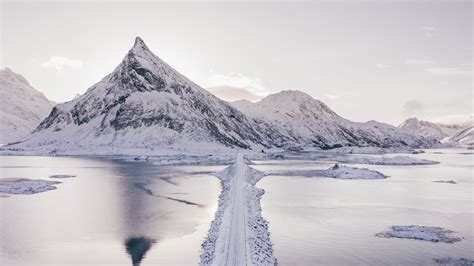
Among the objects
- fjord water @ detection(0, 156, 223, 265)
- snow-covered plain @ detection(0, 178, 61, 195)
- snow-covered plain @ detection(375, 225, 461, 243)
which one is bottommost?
fjord water @ detection(0, 156, 223, 265)

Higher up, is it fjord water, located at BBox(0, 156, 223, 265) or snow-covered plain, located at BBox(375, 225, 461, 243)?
snow-covered plain, located at BBox(375, 225, 461, 243)

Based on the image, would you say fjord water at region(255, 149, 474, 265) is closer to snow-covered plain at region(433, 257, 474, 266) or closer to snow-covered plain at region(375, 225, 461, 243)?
snow-covered plain at region(433, 257, 474, 266)

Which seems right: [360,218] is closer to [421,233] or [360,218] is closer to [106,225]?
[421,233]

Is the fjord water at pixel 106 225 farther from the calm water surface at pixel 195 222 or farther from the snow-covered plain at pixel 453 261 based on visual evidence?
the snow-covered plain at pixel 453 261

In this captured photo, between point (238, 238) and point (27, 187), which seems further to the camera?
point (27, 187)

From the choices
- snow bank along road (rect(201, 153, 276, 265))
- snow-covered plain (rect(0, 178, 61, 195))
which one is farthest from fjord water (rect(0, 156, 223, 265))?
snow-covered plain (rect(0, 178, 61, 195))

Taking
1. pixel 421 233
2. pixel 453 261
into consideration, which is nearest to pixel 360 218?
pixel 421 233

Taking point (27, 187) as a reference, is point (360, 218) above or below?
below
